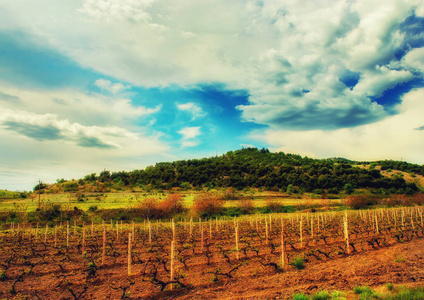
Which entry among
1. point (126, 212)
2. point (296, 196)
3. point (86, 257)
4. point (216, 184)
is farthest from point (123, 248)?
point (216, 184)

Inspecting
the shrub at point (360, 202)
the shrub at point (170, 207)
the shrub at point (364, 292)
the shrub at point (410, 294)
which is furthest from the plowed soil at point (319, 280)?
the shrub at point (360, 202)

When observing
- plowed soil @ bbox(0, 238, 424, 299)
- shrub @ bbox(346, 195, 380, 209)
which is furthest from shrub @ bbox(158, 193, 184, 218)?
shrub @ bbox(346, 195, 380, 209)

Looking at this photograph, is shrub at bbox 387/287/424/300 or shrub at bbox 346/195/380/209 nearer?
shrub at bbox 387/287/424/300

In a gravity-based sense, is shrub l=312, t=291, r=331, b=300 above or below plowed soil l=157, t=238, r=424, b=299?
above

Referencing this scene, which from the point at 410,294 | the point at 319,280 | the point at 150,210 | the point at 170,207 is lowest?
the point at 150,210

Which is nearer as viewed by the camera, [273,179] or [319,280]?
[319,280]

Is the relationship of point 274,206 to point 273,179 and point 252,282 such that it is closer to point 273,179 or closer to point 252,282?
point 273,179

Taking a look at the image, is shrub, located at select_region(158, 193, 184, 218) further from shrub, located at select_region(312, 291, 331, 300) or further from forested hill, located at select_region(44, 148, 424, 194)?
Result: shrub, located at select_region(312, 291, 331, 300)

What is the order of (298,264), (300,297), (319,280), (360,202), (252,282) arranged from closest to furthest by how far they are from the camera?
1. (300,297)
2. (319,280)
3. (252,282)
4. (298,264)
5. (360,202)

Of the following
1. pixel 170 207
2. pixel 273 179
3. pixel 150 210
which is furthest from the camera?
pixel 273 179

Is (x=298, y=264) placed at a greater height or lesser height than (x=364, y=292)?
lesser

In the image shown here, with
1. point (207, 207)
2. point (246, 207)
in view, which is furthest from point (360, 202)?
point (207, 207)

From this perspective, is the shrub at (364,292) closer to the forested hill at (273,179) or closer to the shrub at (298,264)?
the shrub at (298,264)

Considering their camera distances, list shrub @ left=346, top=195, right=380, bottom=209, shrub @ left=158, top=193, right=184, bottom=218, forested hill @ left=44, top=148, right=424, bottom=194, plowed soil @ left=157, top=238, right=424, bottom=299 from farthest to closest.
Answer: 1. forested hill @ left=44, top=148, right=424, bottom=194
2. shrub @ left=346, top=195, right=380, bottom=209
3. shrub @ left=158, top=193, right=184, bottom=218
4. plowed soil @ left=157, top=238, right=424, bottom=299
